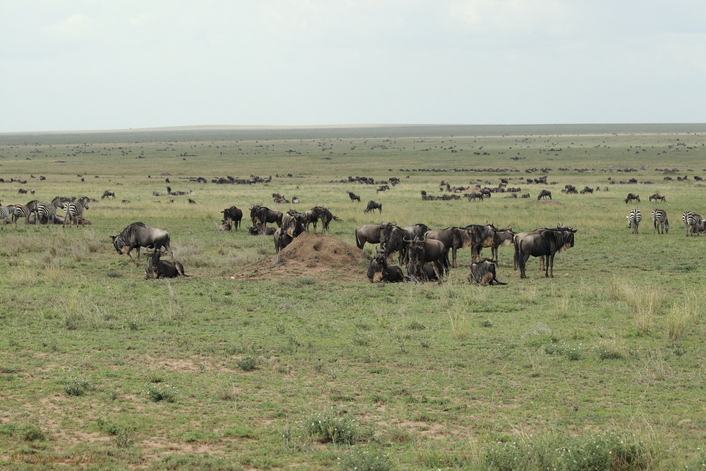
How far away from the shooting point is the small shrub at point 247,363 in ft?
36.0

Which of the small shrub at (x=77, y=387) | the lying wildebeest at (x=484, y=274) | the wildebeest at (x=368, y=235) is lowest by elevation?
the lying wildebeest at (x=484, y=274)

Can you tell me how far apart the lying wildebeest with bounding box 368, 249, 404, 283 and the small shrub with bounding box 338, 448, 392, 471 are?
1202 centimetres

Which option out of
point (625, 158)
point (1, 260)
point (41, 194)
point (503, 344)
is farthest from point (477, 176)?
point (503, 344)

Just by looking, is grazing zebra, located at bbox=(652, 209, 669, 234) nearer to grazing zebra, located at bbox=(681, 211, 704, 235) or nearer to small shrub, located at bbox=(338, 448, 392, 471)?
grazing zebra, located at bbox=(681, 211, 704, 235)

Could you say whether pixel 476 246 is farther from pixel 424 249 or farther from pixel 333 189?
pixel 333 189

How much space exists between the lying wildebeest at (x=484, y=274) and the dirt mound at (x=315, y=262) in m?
3.14

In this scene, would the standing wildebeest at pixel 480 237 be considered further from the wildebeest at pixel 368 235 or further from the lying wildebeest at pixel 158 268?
the lying wildebeest at pixel 158 268

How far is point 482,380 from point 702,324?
19.6ft

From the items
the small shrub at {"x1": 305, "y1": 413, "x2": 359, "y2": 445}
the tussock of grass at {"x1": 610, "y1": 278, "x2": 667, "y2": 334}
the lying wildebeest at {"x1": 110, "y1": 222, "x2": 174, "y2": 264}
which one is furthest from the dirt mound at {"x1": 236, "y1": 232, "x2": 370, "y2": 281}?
the small shrub at {"x1": 305, "y1": 413, "x2": 359, "y2": 445}

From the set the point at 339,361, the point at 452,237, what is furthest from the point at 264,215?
the point at 339,361

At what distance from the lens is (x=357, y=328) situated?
13977 millimetres

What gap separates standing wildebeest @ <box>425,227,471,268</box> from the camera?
22109 mm

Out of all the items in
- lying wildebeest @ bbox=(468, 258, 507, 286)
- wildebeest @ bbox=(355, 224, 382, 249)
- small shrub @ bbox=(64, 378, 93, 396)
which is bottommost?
lying wildebeest @ bbox=(468, 258, 507, 286)

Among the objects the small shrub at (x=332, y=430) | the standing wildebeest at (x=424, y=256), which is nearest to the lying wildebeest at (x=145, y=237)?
the standing wildebeest at (x=424, y=256)
